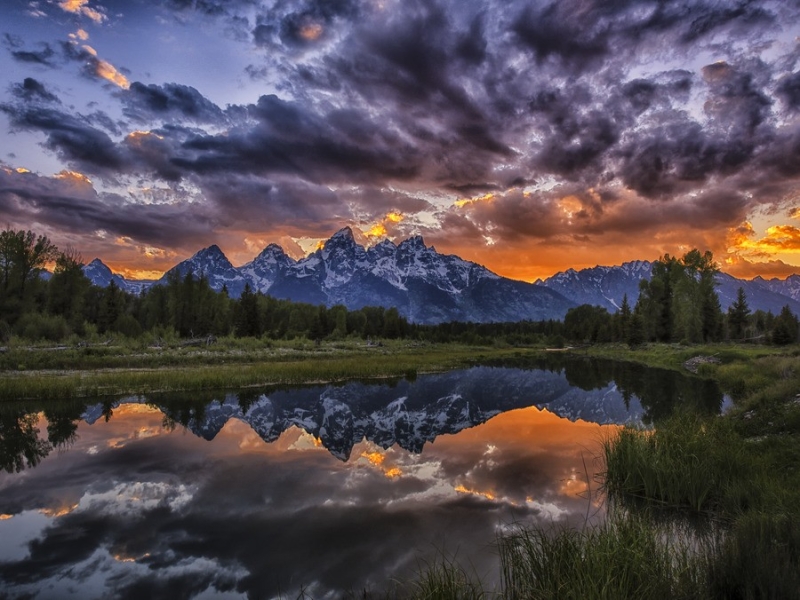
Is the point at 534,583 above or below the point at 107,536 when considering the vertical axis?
above

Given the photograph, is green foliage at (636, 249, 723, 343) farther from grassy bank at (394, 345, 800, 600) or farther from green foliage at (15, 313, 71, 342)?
green foliage at (15, 313, 71, 342)

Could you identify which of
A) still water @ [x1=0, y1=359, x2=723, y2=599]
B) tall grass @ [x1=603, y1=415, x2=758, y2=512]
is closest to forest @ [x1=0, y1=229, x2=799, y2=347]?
still water @ [x1=0, y1=359, x2=723, y2=599]

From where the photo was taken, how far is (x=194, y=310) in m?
86.4

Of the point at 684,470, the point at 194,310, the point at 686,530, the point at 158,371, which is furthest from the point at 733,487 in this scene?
the point at 194,310

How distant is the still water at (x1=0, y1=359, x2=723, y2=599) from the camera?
895 centimetres

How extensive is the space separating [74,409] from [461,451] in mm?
23059

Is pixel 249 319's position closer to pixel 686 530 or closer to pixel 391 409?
pixel 391 409

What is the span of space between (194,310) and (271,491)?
8083 centimetres

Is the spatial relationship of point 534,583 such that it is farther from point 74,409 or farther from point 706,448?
point 74,409

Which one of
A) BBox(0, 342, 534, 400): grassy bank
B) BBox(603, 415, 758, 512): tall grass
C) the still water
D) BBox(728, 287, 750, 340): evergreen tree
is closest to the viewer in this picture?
the still water

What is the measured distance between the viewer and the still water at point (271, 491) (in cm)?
895

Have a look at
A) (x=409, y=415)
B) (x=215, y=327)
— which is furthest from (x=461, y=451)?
(x=215, y=327)

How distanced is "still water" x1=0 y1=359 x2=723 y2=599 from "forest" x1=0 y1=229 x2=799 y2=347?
4007 cm

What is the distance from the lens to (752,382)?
93.0 ft
